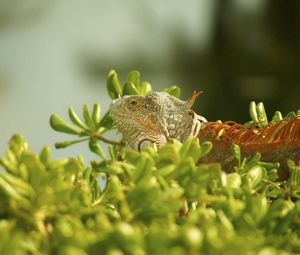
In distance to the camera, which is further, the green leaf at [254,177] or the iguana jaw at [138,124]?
the iguana jaw at [138,124]

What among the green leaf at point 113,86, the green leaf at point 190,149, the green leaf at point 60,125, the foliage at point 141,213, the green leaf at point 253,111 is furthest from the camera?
the green leaf at point 253,111

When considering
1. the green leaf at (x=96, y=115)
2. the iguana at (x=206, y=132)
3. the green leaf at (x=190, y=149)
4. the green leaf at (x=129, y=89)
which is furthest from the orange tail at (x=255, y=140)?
the green leaf at (x=190, y=149)

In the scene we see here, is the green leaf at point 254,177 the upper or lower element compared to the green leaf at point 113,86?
lower

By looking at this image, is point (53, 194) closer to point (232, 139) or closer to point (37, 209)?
point (37, 209)

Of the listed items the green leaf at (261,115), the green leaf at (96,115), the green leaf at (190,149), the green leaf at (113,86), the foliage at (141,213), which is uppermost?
the green leaf at (113,86)

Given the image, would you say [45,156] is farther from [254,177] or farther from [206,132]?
[206,132]

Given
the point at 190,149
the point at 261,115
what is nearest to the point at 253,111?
the point at 261,115

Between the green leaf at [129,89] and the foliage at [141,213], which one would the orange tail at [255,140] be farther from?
the foliage at [141,213]
